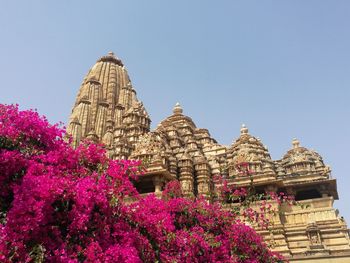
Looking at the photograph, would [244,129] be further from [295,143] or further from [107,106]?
[107,106]

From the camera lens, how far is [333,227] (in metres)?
22.2

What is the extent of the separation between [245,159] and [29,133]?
21.3 m

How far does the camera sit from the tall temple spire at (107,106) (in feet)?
132

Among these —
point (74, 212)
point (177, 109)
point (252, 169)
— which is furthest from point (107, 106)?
point (74, 212)

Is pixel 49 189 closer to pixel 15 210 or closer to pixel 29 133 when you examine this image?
pixel 15 210

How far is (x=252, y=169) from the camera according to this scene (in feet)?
91.8

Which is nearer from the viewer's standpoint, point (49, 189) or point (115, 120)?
point (49, 189)

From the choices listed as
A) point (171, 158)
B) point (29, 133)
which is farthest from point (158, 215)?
point (171, 158)

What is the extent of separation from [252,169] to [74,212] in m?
21.1

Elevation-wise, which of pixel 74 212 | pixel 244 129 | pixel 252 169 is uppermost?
pixel 244 129

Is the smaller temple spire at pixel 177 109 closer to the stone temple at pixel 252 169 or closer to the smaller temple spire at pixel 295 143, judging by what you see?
the stone temple at pixel 252 169

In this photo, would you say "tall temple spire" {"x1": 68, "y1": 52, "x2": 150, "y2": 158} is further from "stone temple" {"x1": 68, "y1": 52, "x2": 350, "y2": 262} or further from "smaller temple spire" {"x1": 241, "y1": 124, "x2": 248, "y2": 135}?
"smaller temple spire" {"x1": 241, "y1": 124, "x2": 248, "y2": 135}

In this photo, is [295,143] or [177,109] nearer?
[295,143]

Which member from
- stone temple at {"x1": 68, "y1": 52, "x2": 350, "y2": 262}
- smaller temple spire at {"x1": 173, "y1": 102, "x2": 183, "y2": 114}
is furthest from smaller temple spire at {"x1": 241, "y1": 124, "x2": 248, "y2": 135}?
smaller temple spire at {"x1": 173, "y1": 102, "x2": 183, "y2": 114}
